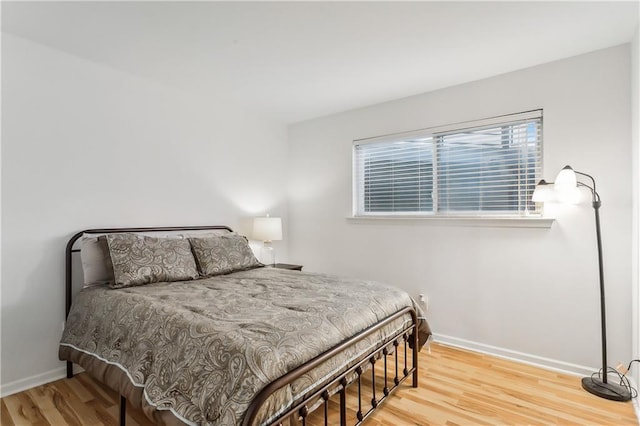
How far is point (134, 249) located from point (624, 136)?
3.66 meters

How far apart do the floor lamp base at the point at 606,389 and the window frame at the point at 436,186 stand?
1148 millimetres

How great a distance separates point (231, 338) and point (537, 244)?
8.33 ft

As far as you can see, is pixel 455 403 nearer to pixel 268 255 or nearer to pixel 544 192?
pixel 544 192

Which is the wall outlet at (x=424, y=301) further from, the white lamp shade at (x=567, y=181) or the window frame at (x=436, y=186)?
the white lamp shade at (x=567, y=181)

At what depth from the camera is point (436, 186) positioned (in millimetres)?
3387

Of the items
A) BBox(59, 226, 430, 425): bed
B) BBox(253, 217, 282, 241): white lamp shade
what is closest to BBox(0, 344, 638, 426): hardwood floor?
BBox(59, 226, 430, 425): bed

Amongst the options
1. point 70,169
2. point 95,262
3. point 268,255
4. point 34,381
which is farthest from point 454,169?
point 34,381

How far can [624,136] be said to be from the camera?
244 cm

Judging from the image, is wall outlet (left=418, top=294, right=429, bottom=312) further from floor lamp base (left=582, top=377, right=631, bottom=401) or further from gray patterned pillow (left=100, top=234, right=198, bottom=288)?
gray patterned pillow (left=100, top=234, right=198, bottom=288)

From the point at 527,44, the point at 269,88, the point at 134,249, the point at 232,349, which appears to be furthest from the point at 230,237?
the point at 527,44

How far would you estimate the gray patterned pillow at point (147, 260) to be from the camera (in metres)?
2.44

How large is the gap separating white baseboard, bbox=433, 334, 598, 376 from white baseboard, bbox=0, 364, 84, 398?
3.14 meters

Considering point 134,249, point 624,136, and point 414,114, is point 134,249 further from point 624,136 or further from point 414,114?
point 624,136

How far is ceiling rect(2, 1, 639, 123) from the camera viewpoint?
6.77 feet
